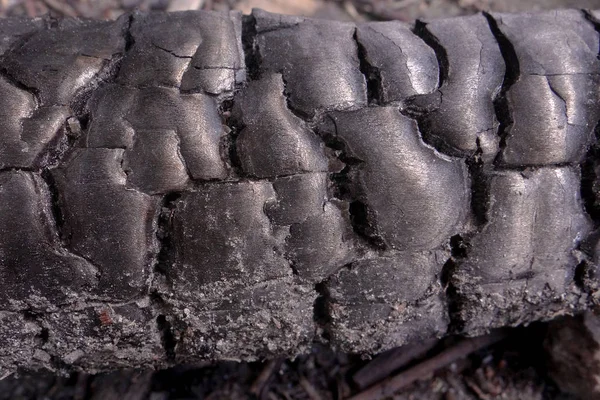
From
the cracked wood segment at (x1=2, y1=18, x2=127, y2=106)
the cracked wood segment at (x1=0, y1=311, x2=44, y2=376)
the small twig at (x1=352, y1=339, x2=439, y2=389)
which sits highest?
the cracked wood segment at (x1=2, y1=18, x2=127, y2=106)

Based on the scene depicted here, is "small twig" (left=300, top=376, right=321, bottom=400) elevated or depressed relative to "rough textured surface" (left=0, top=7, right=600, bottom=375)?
depressed

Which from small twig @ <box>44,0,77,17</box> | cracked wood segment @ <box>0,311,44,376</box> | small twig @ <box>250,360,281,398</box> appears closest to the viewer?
cracked wood segment @ <box>0,311,44,376</box>

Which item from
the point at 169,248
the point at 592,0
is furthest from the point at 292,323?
the point at 592,0

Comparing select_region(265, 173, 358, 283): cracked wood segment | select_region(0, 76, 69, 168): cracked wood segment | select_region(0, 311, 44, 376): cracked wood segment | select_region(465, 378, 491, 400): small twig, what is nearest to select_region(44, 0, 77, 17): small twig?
select_region(0, 76, 69, 168): cracked wood segment

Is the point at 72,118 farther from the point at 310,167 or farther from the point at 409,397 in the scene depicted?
the point at 409,397

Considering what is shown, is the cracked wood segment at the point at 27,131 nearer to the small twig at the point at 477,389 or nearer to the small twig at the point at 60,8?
the small twig at the point at 60,8

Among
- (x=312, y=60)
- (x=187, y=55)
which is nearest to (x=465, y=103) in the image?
(x=312, y=60)

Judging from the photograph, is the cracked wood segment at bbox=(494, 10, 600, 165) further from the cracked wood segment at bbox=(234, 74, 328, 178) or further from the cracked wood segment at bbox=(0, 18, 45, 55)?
the cracked wood segment at bbox=(0, 18, 45, 55)
